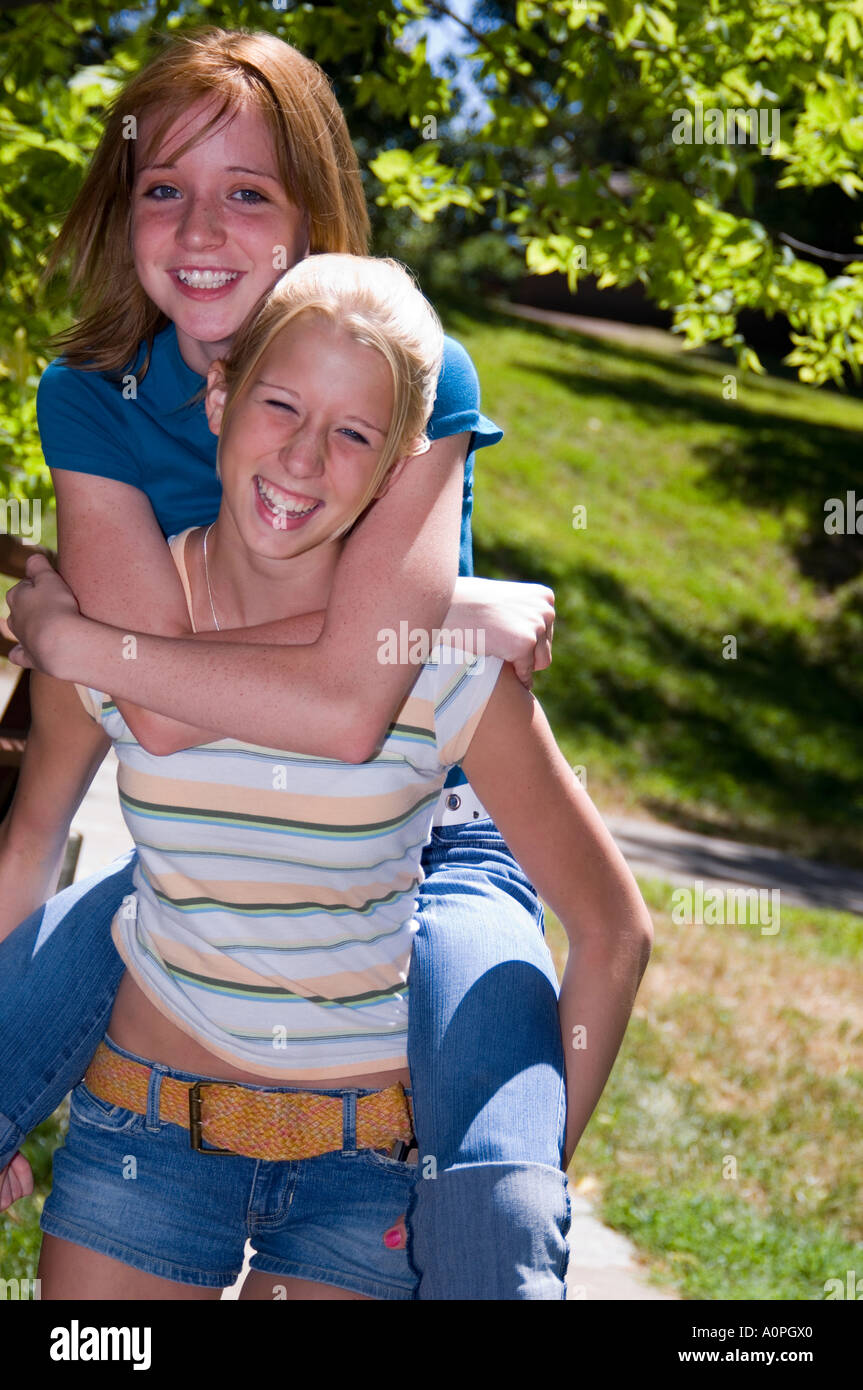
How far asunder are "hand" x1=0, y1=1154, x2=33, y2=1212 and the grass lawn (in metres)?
1.20

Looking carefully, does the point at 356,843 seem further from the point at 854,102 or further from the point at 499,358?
the point at 499,358

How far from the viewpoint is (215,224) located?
7.09 feet

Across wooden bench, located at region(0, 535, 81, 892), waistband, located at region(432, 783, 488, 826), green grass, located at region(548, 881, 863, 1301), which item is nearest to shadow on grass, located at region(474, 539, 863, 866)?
green grass, located at region(548, 881, 863, 1301)

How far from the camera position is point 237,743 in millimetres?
1991

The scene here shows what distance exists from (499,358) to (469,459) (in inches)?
679

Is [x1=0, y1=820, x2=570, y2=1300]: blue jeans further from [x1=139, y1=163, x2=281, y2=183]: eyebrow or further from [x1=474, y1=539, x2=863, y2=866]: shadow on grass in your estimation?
[x1=474, y1=539, x2=863, y2=866]: shadow on grass

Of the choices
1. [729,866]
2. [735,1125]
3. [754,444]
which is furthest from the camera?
[754,444]

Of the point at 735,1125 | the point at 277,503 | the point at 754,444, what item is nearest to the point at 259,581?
the point at 277,503

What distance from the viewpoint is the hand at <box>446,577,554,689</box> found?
1968mm

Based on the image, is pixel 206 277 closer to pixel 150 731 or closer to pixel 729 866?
pixel 150 731

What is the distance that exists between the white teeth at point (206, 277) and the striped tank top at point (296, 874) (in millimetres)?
681

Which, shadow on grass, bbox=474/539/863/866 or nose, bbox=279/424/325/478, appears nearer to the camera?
nose, bbox=279/424/325/478

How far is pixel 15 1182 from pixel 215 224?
1464mm

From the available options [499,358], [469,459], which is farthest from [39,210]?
[499,358]
